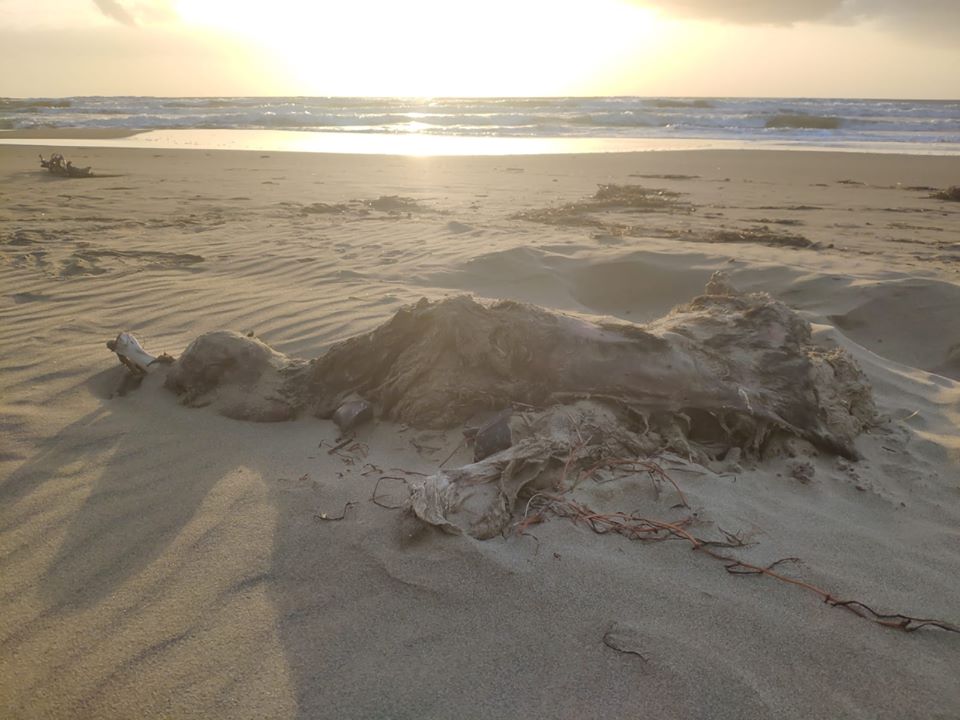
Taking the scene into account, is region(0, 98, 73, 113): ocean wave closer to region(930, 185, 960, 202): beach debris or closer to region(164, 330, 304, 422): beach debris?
region(164, 330, 304, 422): beach debris

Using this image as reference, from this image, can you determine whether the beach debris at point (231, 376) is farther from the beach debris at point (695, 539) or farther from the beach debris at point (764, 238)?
the beach debris at point (764, 238)

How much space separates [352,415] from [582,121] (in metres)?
28.5

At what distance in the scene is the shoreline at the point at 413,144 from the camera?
1770 centimetres

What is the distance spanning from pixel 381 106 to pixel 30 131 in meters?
18.9

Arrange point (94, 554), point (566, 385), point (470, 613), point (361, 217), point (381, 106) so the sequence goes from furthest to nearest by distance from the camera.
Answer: point (381, 106) → point (361, 217) → point (566, 385) → point (94, 554) → point (470, 613)

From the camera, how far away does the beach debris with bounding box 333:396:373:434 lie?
312 cm

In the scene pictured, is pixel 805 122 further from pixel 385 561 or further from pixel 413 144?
pixel 385 561

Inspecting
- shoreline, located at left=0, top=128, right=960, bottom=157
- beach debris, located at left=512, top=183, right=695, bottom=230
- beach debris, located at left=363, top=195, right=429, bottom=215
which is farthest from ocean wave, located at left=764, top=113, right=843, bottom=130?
beach debris, located at left=363, top=195, right=429, bottom=215

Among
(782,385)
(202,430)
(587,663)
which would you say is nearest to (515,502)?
(587,663)

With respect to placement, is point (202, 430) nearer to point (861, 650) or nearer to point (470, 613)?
point (470, 613)

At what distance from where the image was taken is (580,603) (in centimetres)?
203

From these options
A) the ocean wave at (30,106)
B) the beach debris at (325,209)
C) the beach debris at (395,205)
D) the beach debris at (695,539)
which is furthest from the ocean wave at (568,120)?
the beach debris at (695,539)

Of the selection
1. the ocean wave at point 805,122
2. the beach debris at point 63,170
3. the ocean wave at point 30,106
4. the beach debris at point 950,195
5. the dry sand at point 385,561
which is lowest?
the dry sand at point 385,561

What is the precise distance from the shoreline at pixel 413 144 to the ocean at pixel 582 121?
0.40 metres
